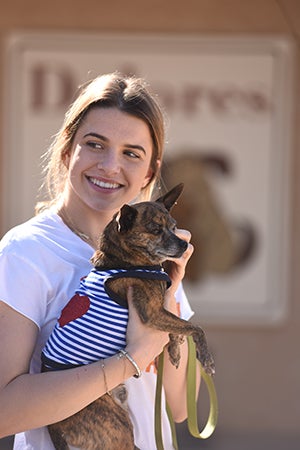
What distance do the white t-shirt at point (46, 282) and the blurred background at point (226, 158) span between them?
4.33m

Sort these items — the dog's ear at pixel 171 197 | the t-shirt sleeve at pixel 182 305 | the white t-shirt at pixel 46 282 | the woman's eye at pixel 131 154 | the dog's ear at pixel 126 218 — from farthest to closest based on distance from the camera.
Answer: the t-shirt sleeve at pixel 182 305, the dog's ear at pixel 171 197, the woman's eye at pixel 131 154, the dog's ear at pixel 126 218, the white t-shirt at pixel 46 282

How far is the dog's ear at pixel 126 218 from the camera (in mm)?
2473

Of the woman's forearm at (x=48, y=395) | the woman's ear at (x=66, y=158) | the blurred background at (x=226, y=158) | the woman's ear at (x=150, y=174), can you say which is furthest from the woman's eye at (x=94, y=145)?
the blurred background at (x=226, y=158)

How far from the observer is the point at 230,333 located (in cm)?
696

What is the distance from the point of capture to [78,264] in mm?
2516

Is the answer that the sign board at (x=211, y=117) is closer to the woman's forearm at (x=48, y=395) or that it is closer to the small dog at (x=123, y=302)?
the small dog at (x=123, y=302)

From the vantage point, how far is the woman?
88.7 inches

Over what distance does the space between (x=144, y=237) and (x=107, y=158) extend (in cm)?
25

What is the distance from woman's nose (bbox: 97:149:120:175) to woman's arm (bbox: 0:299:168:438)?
0.49 meters

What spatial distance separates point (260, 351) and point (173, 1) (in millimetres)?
2777

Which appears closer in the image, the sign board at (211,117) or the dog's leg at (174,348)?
the dog's leg at (174,348)

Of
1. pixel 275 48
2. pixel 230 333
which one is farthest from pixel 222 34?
pixel 230 333

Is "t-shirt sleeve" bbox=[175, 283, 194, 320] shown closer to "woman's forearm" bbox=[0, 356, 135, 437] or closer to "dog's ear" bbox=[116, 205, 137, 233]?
"dog's ear" bbox=[116, 205, 137, 233]

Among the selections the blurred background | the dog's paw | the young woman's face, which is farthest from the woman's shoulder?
the blurred background
